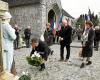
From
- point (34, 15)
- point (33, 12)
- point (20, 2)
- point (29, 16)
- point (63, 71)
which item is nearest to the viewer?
point (63, 71)

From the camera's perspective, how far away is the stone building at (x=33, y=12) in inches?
1195

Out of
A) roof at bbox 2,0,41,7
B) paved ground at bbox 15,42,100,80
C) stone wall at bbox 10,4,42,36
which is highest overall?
roof at bbox 2,0,41,7

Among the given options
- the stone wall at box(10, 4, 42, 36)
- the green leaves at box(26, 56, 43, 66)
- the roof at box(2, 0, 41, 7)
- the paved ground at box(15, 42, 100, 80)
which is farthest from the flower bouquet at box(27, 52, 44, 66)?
the roof at box(2, 0, 41, 7)

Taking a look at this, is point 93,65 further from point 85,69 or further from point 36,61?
point 36,61

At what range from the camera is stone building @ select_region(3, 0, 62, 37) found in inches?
1195

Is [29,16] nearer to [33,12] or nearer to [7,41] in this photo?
[33,12]

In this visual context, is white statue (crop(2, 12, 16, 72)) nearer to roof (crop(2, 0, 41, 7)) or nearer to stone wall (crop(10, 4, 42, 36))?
stone wall (crop(10, 4, 42, 36))

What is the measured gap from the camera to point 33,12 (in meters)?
31.0

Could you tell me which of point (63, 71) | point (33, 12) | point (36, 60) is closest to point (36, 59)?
point (36, 60)

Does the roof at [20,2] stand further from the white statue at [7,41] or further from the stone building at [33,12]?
the white statue at [7,41]

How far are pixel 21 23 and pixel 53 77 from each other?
21.4 meters

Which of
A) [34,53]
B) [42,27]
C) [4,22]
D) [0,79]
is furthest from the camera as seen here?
[42,27]

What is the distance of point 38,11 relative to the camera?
100ft

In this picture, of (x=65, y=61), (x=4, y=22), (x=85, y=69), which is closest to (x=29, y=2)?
(x=65, y=61)
